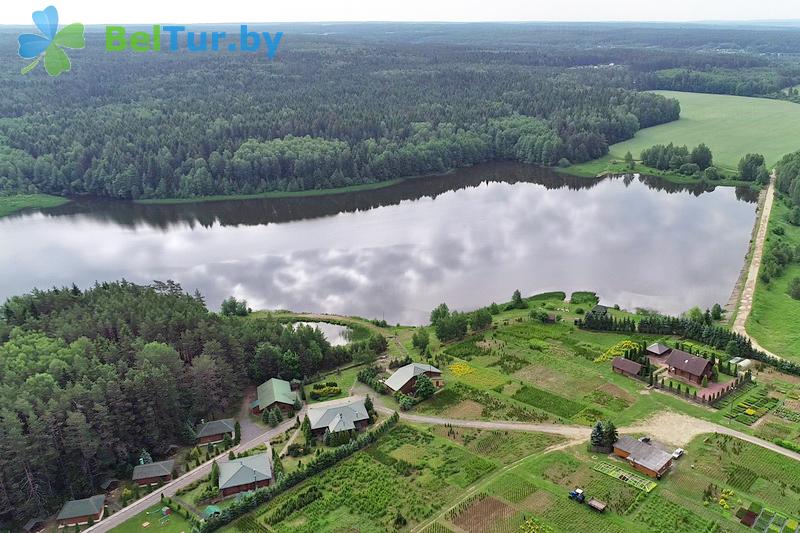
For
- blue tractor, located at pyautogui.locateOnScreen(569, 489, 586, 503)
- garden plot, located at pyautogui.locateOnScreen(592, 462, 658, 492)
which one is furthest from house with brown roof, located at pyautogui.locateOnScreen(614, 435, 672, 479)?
A: blue tractor, located at pyautogui.locateOnScreen(569, 489, 586, 503)

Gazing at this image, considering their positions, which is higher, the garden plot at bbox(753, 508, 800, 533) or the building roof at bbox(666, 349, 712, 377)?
the building roof at bbox(666, 349, 712, 377)

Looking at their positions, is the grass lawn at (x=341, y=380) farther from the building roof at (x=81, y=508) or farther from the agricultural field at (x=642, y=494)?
the building roof at (x=81, y=508)

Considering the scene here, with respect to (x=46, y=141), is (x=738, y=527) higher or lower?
lower

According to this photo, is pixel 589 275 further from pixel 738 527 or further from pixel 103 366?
pixel 103 366

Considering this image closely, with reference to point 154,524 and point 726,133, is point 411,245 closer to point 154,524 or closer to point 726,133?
point 154,524

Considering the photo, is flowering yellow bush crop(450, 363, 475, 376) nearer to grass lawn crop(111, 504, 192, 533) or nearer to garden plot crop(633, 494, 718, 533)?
garden plot crop(633, 494, 718, 533)

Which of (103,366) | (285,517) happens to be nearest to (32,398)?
(103,366)
